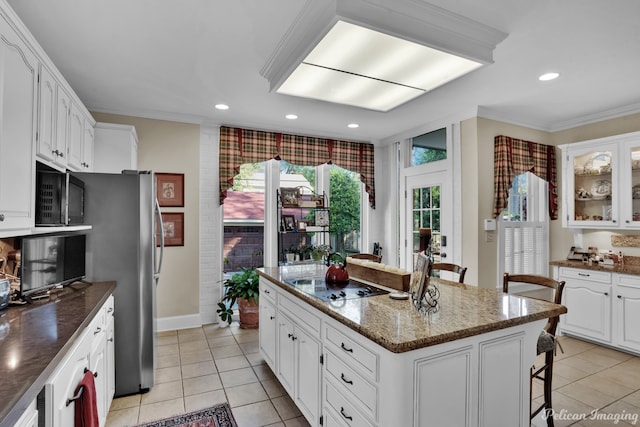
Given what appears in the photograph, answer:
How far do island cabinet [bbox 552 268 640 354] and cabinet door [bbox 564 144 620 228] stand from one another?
0.59m

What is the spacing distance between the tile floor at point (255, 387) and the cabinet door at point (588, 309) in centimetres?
16

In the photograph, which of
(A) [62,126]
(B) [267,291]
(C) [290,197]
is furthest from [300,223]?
(A) [62,126]

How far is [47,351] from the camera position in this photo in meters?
1.33

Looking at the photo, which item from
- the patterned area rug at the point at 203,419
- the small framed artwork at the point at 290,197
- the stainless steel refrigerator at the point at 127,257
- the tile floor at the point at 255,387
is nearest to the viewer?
the patterned area rug at the point at 203,419

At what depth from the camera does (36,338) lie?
58.2 inches

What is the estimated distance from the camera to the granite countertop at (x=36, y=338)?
1.04 metres

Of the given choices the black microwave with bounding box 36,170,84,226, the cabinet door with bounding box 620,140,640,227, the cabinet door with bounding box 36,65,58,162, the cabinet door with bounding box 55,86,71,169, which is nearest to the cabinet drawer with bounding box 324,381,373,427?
the black microwave with bounding box 36,170,84,226

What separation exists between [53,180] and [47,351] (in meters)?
1.20

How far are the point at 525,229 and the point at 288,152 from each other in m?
3.23

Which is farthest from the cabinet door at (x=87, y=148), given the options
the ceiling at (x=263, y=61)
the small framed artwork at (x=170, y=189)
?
the small framed artwork at (x=170, y=189)

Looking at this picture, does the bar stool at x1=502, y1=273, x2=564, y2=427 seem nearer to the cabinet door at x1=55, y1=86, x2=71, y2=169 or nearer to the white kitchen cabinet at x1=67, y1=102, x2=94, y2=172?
the cabinet door at x1=55, y1=86, x2=71, y2=169

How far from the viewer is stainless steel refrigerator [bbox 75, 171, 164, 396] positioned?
256 centimetres

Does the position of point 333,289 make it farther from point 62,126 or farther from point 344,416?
point 62,126

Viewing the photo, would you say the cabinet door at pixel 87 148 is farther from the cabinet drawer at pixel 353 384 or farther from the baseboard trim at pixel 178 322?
the cabinet drawer at pixel 353 384
